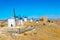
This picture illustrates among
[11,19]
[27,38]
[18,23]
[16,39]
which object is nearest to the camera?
[16,39]

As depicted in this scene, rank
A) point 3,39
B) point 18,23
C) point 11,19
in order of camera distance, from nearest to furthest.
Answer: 1. point 3,39
2. point 11,19
3. point 18,23

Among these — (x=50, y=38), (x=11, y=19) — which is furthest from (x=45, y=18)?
(x=50, y=38)

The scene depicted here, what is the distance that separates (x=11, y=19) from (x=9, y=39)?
1064 inches

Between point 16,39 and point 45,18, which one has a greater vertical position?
point 45,18

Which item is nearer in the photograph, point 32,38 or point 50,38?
point 32,38

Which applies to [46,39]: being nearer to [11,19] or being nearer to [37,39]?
[37,39]

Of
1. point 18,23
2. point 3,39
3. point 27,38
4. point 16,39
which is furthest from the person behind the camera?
point 18,23

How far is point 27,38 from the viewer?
22.3 meters

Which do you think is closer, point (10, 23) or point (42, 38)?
point (42, 38)

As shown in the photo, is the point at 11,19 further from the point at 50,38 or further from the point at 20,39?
the point at 20,39

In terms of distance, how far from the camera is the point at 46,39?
23.9 meters

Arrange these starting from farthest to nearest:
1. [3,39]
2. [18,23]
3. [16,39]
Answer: [18,23]
[16,39]
[3,39]

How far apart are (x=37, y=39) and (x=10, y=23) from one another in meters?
23.5

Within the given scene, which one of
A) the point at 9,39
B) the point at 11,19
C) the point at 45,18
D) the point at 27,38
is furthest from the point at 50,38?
the point at 45,18
